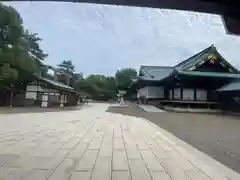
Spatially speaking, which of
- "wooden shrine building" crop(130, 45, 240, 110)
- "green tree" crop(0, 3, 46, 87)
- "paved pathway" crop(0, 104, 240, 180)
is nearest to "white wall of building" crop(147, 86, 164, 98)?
"wooden shrine building" crop(130, 45, 240, 110)

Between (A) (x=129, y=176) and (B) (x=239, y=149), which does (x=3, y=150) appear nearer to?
(A) (x=129, y=176)

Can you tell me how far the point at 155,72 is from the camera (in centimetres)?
4288

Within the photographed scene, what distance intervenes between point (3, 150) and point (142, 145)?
384cm

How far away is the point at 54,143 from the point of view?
8.60 metres

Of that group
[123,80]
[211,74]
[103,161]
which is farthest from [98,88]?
[103,161]

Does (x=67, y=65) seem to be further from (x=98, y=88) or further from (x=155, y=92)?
(x=155, y=92)

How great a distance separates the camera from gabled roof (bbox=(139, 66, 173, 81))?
3964 cm

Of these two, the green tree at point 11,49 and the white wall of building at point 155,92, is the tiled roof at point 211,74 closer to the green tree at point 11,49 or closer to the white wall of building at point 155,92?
the white wall of building at point 155,92

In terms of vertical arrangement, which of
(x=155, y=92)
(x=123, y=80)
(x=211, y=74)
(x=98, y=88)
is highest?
(x=123, y=80)

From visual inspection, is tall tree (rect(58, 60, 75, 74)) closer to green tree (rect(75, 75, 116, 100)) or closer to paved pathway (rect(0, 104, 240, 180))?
green tree (rect(75, 75, 116, 100))

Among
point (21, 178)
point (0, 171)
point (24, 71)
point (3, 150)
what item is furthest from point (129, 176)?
point (24, 71)

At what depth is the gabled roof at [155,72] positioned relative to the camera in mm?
39641

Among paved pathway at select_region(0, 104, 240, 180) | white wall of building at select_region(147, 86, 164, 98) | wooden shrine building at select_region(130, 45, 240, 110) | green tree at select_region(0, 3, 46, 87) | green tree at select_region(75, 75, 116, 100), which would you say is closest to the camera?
paved pathway at select_region(0, 104, 240, 180)

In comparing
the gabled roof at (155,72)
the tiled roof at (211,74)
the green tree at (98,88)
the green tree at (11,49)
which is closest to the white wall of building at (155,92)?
the gabled roof at (155,72)
